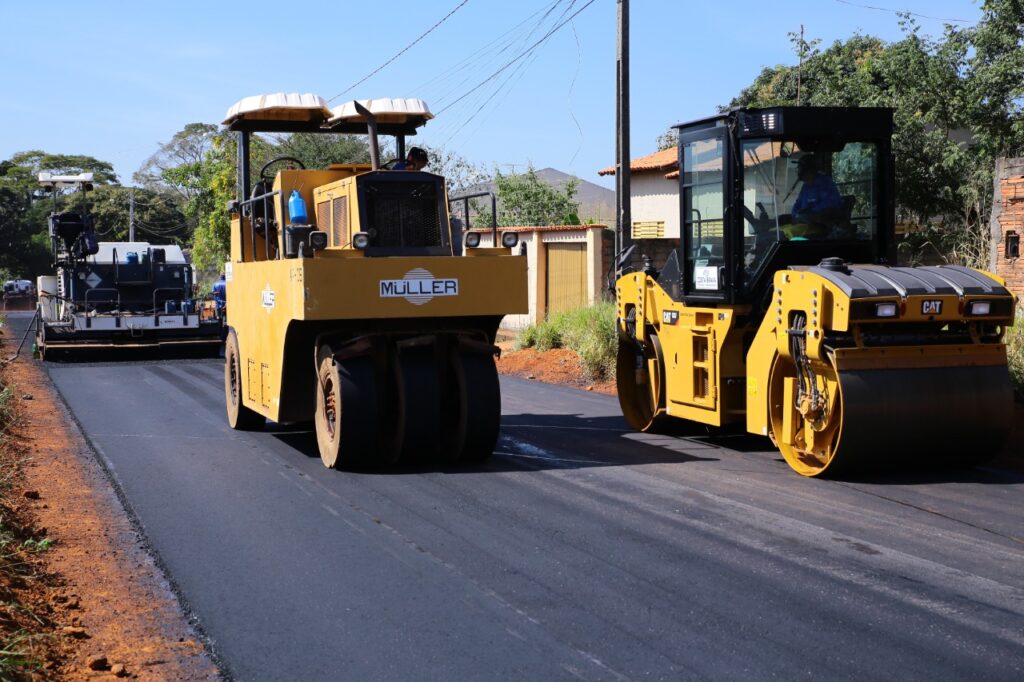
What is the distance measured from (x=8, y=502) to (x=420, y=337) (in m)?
3.64

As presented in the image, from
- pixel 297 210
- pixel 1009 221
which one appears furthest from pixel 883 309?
pixel 1009 221

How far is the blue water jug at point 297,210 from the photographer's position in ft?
37.3

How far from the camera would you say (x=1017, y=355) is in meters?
12.8

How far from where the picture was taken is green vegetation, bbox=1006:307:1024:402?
12.4 meters

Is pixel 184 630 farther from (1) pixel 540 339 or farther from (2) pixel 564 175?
(2) pixel 564 175

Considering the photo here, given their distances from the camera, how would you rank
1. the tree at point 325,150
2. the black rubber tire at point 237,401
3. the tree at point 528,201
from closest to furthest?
1. the black rubber tire at point 237,401
2. the tree at point 325,150
3. the tree at point 528,201

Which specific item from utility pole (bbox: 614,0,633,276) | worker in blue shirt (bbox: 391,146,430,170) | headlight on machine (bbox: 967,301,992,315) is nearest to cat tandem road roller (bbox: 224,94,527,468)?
worker in blue shirt (bbox: 391,146,430,170)

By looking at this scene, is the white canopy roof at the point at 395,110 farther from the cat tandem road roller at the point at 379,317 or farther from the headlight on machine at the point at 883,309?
the headlight on machine at the point at 883,309

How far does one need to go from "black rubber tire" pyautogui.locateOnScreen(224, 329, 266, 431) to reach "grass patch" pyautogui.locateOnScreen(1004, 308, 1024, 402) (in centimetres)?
796

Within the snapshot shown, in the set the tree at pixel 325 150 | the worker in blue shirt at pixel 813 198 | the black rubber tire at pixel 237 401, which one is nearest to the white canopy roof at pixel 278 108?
the black rubber tire at pixel 237 401

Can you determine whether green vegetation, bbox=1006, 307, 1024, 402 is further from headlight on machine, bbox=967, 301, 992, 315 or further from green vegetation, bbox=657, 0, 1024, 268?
green vegetation, bbox=657, 0, 1024, 268

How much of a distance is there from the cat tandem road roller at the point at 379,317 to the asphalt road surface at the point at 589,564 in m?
0.46

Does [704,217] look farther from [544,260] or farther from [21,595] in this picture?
[544,260]

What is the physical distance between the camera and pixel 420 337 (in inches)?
423
